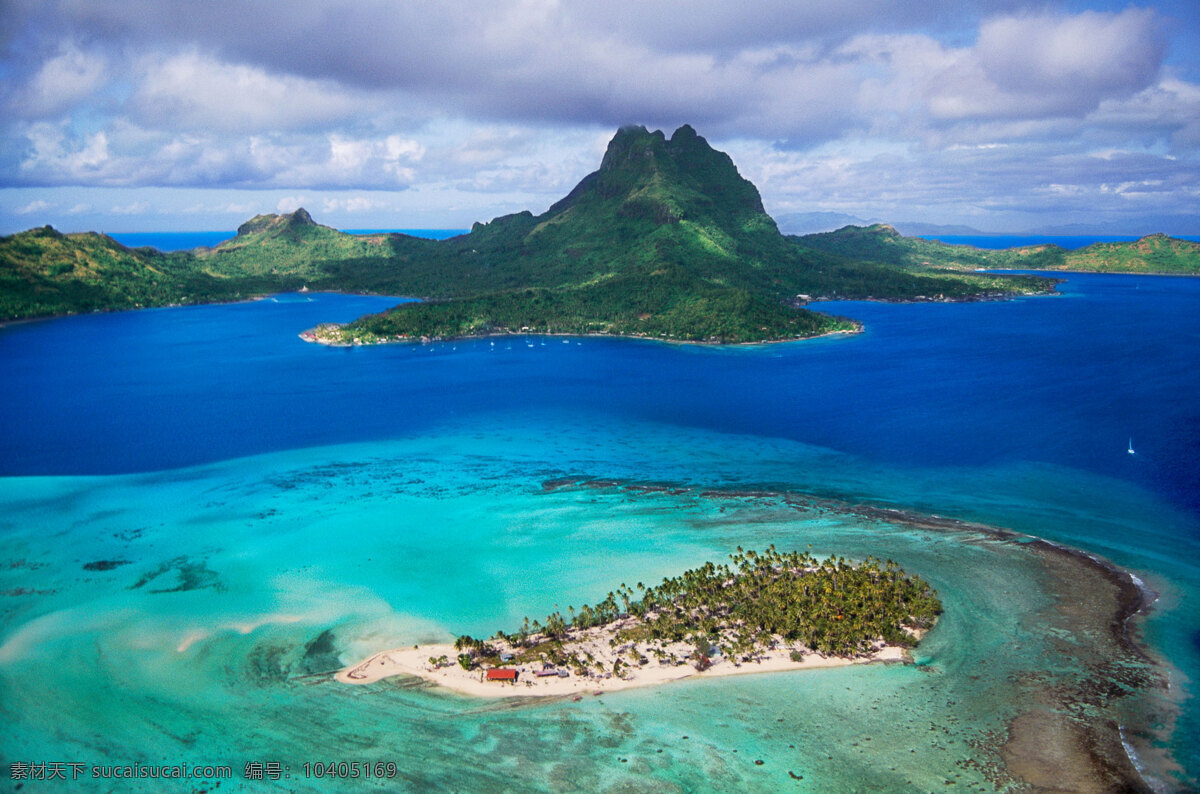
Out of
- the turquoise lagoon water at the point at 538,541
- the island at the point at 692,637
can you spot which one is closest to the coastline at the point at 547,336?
the turquoise lagoon water at the point at 538,541

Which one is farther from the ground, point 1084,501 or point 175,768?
point 1084,501

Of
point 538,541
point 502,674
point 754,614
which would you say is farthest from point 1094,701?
point 538,541

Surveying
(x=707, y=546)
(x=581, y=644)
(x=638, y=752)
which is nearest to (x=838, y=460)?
(x=707, y=546)

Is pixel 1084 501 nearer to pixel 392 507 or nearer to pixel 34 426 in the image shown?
pixel 392 507

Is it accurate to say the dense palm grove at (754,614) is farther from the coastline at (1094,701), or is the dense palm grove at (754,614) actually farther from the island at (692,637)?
the coastline at (1094,701)

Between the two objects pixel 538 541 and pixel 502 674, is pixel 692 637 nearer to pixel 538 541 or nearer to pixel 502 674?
pixel 502 674

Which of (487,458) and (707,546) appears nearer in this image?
(707,546)
